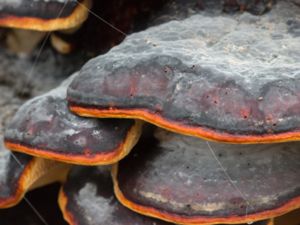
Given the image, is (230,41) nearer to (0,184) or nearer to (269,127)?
(269,127)

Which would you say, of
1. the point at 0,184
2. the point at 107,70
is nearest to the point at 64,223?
the point at 0,184

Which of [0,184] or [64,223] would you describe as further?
[64,223]

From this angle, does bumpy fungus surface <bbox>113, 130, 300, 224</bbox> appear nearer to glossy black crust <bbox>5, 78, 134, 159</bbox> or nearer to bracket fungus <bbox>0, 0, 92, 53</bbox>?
glossy black crust <bbox>5, 78, 134, 159</bbox>

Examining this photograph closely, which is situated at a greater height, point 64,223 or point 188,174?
point 188,174

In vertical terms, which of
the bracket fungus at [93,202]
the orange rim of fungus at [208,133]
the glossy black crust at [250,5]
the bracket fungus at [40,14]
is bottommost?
the bracket fungus at [93,202]

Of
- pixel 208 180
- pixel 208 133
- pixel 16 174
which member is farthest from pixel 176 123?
pixel 16 174

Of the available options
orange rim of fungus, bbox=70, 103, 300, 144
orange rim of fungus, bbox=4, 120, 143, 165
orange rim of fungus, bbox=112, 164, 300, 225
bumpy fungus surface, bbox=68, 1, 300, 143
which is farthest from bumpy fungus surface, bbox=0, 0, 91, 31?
orange rim of fungus, bbox=112, 164, 300, 225

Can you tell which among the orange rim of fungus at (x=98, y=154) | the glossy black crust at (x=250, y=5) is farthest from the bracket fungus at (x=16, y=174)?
the glossy black crust at (x=250, y=5)

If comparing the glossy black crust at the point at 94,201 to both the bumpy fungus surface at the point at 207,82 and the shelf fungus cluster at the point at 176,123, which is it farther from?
the bumpy fungus surface at the point at 207,82
